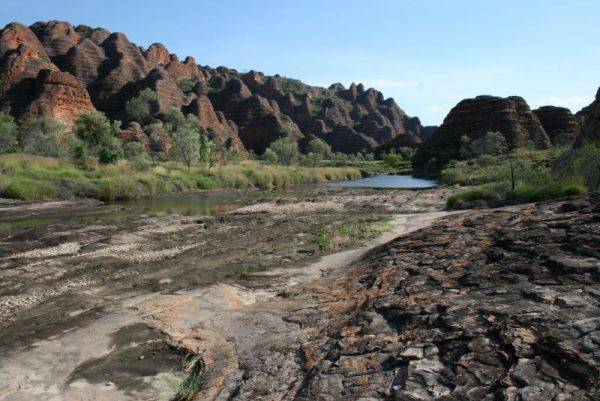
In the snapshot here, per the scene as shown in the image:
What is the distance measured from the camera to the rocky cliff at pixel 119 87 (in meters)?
83.6

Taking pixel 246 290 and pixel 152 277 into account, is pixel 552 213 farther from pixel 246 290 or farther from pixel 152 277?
pixel 152 277

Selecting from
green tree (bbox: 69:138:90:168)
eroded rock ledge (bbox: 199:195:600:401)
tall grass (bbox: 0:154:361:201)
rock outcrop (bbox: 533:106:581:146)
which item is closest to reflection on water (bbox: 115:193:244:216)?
tall grass (bbox: 0:154:361:201)

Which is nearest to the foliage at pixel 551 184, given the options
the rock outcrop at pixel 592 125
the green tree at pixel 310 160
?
the rock outcrop at pixel 592 125

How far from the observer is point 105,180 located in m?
38.1

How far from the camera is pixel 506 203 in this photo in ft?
76.2

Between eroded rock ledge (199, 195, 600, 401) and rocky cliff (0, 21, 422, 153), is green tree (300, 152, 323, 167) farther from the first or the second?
eroded rock ledge (199, 195, 600, 401)

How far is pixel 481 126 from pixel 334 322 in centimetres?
13043

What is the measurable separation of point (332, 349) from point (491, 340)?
2087 mm

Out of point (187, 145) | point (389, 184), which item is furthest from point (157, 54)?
point (389, 184)

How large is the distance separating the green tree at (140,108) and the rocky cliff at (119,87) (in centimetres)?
287

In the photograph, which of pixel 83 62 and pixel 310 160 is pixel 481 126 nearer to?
pixel 310 160

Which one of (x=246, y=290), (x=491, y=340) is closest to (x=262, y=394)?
(x=491, y=340)

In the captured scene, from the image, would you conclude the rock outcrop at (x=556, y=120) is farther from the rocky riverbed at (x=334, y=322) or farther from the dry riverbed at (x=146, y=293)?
the rocky riverbed at (x=334, y=322)

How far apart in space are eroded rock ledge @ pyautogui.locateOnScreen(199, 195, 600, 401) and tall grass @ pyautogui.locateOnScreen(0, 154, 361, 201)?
101ft
